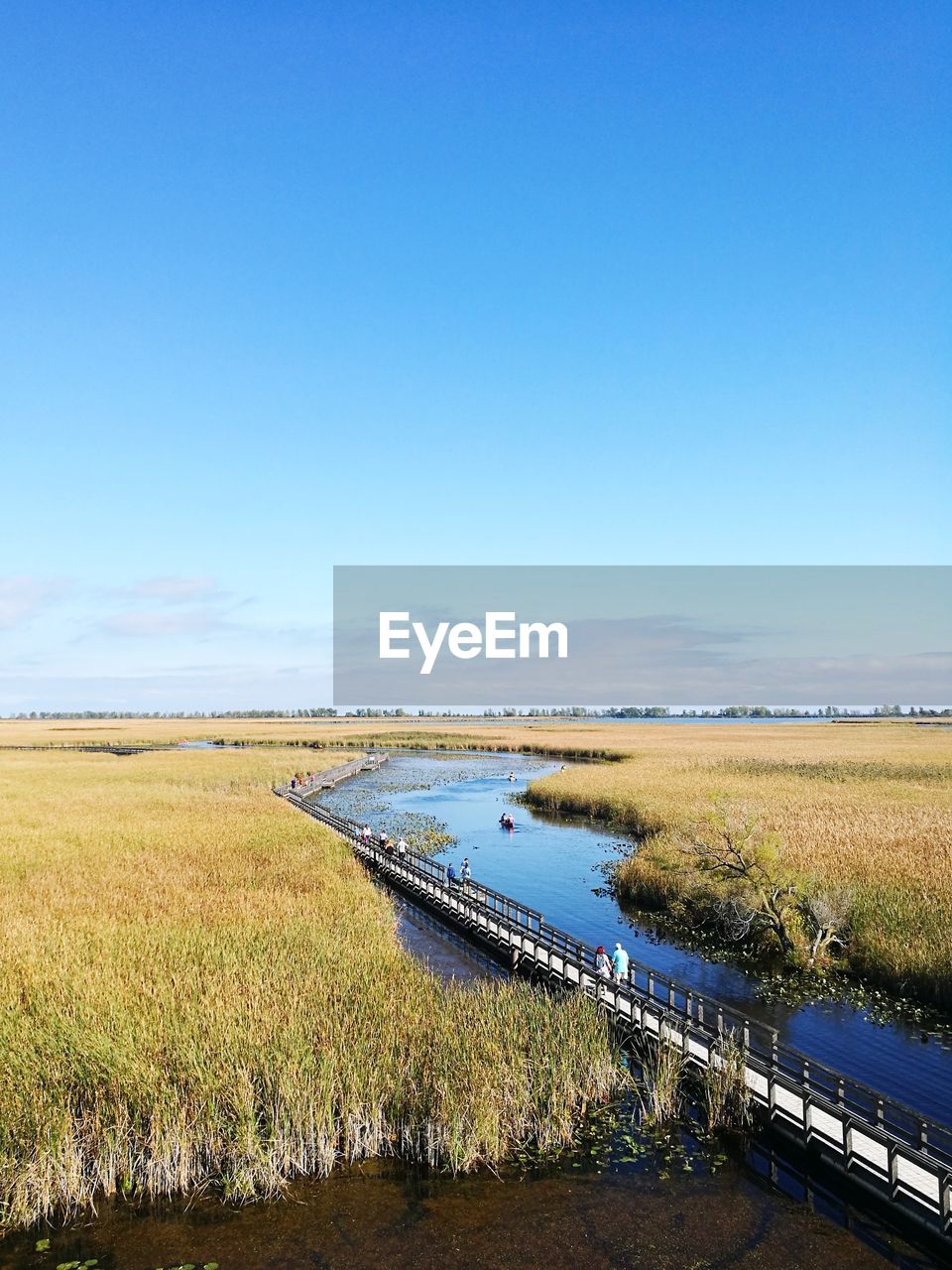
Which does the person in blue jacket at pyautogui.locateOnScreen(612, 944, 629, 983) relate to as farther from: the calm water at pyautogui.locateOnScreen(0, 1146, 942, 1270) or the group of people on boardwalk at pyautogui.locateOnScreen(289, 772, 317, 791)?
the group of people on boardwalk at pyautogui.locateOnScreen(289, 772, 317, 791)

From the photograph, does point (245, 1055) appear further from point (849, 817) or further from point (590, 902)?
point (849, 817)

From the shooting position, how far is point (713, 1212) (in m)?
13.8

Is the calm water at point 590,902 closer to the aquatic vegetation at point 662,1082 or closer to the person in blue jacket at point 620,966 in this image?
the person in blue jacket at point 620,966

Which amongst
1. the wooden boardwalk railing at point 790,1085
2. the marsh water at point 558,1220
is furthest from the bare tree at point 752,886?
the marsh water at point 558,1220

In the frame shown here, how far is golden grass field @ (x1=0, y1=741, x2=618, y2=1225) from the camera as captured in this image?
14289 millimetres

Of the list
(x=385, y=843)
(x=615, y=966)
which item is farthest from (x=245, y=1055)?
(x=385, y=843)

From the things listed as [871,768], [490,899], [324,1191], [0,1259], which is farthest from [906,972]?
[871,768]

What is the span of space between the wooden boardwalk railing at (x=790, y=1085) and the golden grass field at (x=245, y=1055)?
232 centimetres

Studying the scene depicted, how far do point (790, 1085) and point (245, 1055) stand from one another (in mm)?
11402

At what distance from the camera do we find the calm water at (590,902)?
1998 cm

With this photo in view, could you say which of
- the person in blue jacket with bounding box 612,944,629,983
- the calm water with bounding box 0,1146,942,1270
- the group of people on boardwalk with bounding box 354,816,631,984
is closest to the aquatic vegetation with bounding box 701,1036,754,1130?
the calm water with bounding box 0,1146,942,1270

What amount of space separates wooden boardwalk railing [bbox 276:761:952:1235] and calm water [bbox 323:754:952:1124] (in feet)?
4.72

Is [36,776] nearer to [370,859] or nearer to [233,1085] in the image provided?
[370,859]

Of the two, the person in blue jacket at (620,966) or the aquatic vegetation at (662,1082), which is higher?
the person in blue jacket at (620,966)
